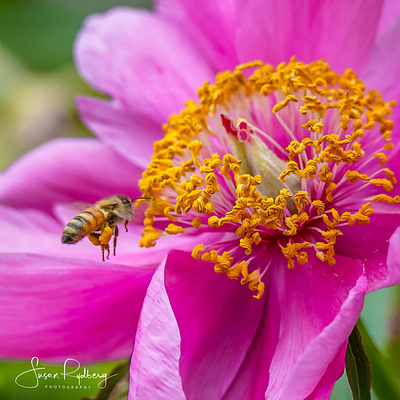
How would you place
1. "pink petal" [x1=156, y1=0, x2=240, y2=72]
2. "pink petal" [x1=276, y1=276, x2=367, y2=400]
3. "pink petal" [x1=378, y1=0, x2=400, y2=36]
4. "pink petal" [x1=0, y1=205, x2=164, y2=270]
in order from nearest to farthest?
1. "pink petal" [x1=276, y1=276, x2=367, y2=400]
2. "pink petal" [x1=0, y1=205, x2=164, y2=270]
3. "pink petal" [x1=378, y1=0, x2=400, y2=36]
4. "pink petal" [x1=156, y1=0, x2=240, y2=72]

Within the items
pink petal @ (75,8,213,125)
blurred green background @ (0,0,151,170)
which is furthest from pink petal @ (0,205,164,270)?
blurred green background @ (0,0,151,170)

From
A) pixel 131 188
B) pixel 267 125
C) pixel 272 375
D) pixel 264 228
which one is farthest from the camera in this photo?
pixel 131 188

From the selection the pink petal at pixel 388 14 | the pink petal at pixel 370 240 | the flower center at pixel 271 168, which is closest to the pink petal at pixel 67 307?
the flower center at pixel 271 168

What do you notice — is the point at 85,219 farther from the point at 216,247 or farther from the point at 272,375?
the point at 272,375

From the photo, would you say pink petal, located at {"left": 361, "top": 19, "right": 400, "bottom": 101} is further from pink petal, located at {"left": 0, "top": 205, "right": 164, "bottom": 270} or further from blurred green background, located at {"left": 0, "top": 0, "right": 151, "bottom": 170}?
blurred green background, located at {"left": 0, "top": 0, "right": 151, "bottom": 170}

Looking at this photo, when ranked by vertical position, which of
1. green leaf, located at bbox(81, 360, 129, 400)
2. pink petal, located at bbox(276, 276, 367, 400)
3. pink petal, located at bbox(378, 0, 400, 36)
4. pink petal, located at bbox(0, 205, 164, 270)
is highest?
pink petal, located at bbox(378, 0, 400, 36)

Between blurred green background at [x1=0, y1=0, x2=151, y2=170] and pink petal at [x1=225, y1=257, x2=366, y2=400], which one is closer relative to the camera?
pink petal at [x1=225, y1=257, x2=366, y2=400]

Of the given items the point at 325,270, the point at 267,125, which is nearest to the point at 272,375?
the point at 325,270
